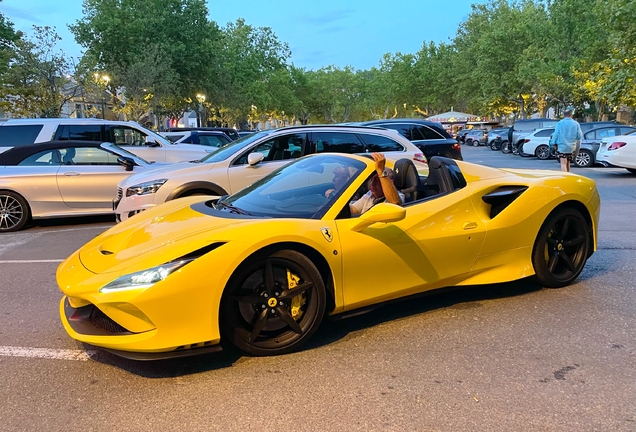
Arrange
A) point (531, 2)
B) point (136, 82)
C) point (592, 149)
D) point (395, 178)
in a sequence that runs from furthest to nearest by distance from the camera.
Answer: point (531, 2) < point (136, 82) < point (592, 149) < point (395, 178)

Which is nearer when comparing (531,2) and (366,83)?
(531,2)

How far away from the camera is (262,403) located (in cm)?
290

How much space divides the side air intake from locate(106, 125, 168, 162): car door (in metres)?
8.81

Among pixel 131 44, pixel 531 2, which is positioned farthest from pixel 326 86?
pixel 131 44

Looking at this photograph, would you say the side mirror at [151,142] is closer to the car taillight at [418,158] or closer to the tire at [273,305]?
the car taillight at [418,158]

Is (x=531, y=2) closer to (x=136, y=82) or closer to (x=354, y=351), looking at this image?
(x=136, y=82)

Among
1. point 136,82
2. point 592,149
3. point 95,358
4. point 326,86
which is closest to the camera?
point 95,358

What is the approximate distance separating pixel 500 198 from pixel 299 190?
1765mm

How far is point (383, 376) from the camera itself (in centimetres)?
320

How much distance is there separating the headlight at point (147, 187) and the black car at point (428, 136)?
17.9 ft

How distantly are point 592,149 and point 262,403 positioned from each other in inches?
719

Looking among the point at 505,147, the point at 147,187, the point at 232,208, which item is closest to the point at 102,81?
the point at 147,187

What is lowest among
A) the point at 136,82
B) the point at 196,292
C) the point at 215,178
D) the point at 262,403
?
Answer: the point at 262,403

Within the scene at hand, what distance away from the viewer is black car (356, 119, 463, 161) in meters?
11.1
